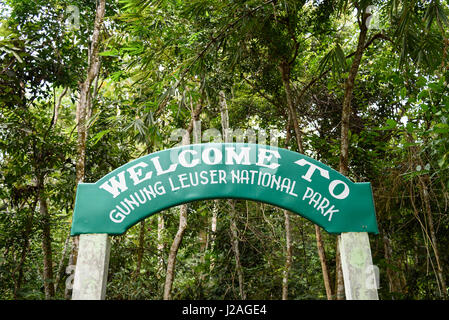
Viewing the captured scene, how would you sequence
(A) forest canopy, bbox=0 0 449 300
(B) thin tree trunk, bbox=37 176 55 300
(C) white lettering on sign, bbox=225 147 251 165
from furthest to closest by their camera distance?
1. (B) thin tree trunk, bbox=37 176 55 300
2. (A) forest canopy, bbox=0 0 449 300
3. (C) white lettering on sign, bbox=225 147 251 165

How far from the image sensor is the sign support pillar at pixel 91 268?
1976 millimetres

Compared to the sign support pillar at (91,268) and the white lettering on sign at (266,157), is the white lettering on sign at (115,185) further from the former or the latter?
the white lettering on sign at (266,157)

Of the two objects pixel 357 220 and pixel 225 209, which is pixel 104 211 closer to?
pixel 357 220

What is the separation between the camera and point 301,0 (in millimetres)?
3973

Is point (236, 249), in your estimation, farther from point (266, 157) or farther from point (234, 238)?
point (266, 157)

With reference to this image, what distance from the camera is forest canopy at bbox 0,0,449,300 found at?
3.59m

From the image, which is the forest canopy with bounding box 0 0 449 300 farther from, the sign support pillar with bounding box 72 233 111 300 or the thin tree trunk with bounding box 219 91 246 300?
the sign support pillar with bounding box 72 233 111 300

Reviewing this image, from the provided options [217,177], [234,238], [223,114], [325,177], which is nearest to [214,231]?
[234,238]

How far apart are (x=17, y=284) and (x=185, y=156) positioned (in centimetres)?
460

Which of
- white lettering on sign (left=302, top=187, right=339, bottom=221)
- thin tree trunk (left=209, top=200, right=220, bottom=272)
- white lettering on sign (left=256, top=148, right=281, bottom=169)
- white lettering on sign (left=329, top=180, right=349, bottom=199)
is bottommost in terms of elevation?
white lettering on sign (left=302, top=187, right=339, bottom=221)

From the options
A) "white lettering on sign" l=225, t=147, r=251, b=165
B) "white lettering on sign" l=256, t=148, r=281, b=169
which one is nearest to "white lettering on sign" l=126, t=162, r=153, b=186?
"white lettering on sign" l=225, t=147, r=251, b=165

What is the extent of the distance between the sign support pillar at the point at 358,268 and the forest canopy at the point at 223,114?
1097mm

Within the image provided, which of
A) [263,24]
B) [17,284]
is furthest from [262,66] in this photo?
[17,284]

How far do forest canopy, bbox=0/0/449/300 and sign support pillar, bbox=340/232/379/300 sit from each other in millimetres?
1097
